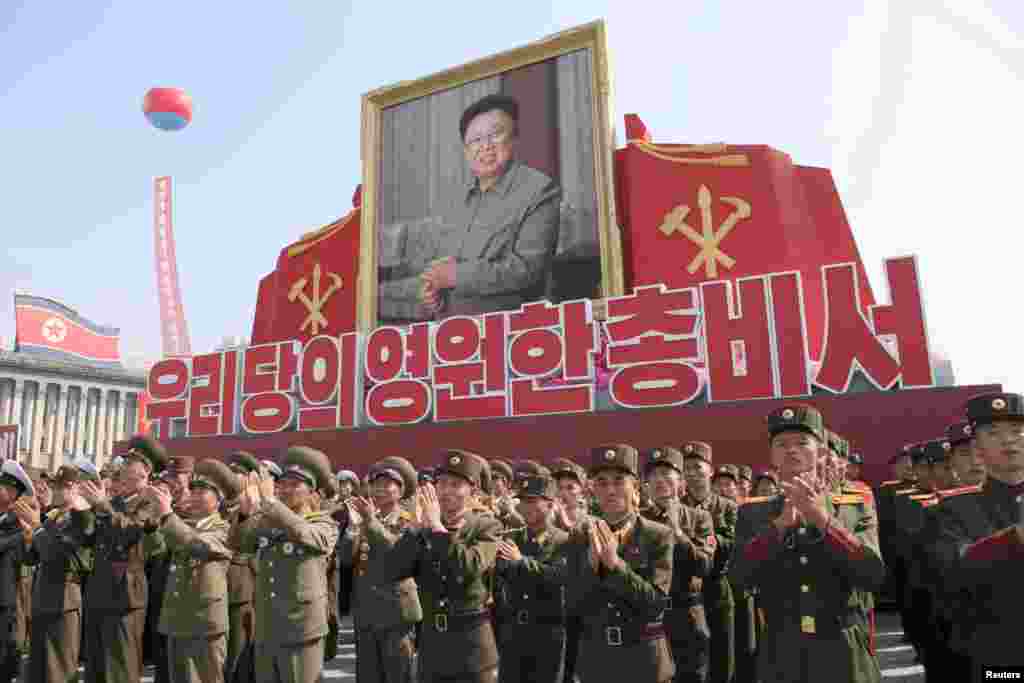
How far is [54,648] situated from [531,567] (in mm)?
4088

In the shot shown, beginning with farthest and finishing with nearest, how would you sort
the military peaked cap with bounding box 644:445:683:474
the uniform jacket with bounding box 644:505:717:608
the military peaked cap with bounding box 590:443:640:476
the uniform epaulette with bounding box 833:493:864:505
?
the military peaked cap with bounding box 644:445:683:474
the uniform jacket with bounding box 644:505:717:608
the military peaked cap with bounding box 590:443:640:476
the uniform epaulette with bounding box 833:493:864:505

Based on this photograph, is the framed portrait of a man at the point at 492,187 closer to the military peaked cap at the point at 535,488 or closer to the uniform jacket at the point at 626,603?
the military peaked cap at the point at 535,488

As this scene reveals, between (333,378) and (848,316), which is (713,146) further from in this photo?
(333,378)

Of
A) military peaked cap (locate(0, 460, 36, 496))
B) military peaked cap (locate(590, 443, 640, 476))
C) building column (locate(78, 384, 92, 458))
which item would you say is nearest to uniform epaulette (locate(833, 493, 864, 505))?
military peaked cap (locate(590, 443, 640, 476))

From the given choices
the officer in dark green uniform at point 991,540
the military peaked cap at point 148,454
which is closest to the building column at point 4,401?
the military peaked cap at point 148,454

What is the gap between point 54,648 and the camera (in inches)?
221

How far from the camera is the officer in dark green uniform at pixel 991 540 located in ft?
9.45

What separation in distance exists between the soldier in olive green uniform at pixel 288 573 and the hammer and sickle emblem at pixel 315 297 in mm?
17384

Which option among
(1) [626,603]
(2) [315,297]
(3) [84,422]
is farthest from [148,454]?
(3) [84,422]

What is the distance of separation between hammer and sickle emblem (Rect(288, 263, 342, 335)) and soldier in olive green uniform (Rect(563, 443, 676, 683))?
19.3 meters

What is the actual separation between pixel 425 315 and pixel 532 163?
5.16 m

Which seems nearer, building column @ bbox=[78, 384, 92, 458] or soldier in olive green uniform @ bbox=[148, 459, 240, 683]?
soldier in olive green uniform @ bbox=[148, 459, 240, 683]

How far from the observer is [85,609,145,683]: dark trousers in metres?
5.41

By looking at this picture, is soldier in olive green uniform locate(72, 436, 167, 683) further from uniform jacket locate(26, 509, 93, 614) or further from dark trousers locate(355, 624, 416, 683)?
dark trousers locate(355, 624, 416, 683)
